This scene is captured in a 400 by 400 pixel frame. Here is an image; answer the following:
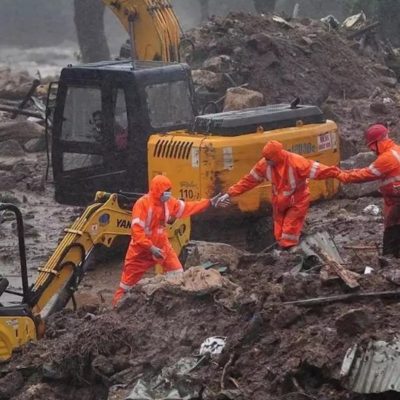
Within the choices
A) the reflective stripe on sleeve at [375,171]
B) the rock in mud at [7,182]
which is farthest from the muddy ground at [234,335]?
the rock in mud at [7,182]

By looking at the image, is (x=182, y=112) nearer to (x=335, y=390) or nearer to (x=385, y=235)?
(x=385, y=235)

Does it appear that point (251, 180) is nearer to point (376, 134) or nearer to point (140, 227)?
point (376, 134)

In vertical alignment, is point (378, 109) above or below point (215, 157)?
below

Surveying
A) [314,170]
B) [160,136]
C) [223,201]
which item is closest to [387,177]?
[314,170]

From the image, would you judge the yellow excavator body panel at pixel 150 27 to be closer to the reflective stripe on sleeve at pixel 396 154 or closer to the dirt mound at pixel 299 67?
the dirt mound at pixel 299 67

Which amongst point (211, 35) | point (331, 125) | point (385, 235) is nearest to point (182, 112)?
point (331, 125)

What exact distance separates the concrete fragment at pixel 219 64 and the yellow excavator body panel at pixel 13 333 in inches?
472

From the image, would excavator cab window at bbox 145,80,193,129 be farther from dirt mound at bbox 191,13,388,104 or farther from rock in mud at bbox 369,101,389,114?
rock in mud at bbox 369,101,389,114

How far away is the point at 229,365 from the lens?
740 cm

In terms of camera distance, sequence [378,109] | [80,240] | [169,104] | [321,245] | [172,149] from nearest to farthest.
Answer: [321,245], [80,240], [172,149], [169,104], [378,109]

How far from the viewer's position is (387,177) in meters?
10.8

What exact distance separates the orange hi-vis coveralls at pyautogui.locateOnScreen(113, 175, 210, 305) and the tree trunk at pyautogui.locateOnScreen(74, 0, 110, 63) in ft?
62.9

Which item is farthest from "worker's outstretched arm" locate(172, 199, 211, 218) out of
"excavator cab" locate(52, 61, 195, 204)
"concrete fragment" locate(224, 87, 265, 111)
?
"concrete fragment" locate(224, 87, 265, 111)

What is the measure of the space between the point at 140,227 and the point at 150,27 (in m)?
7.26
